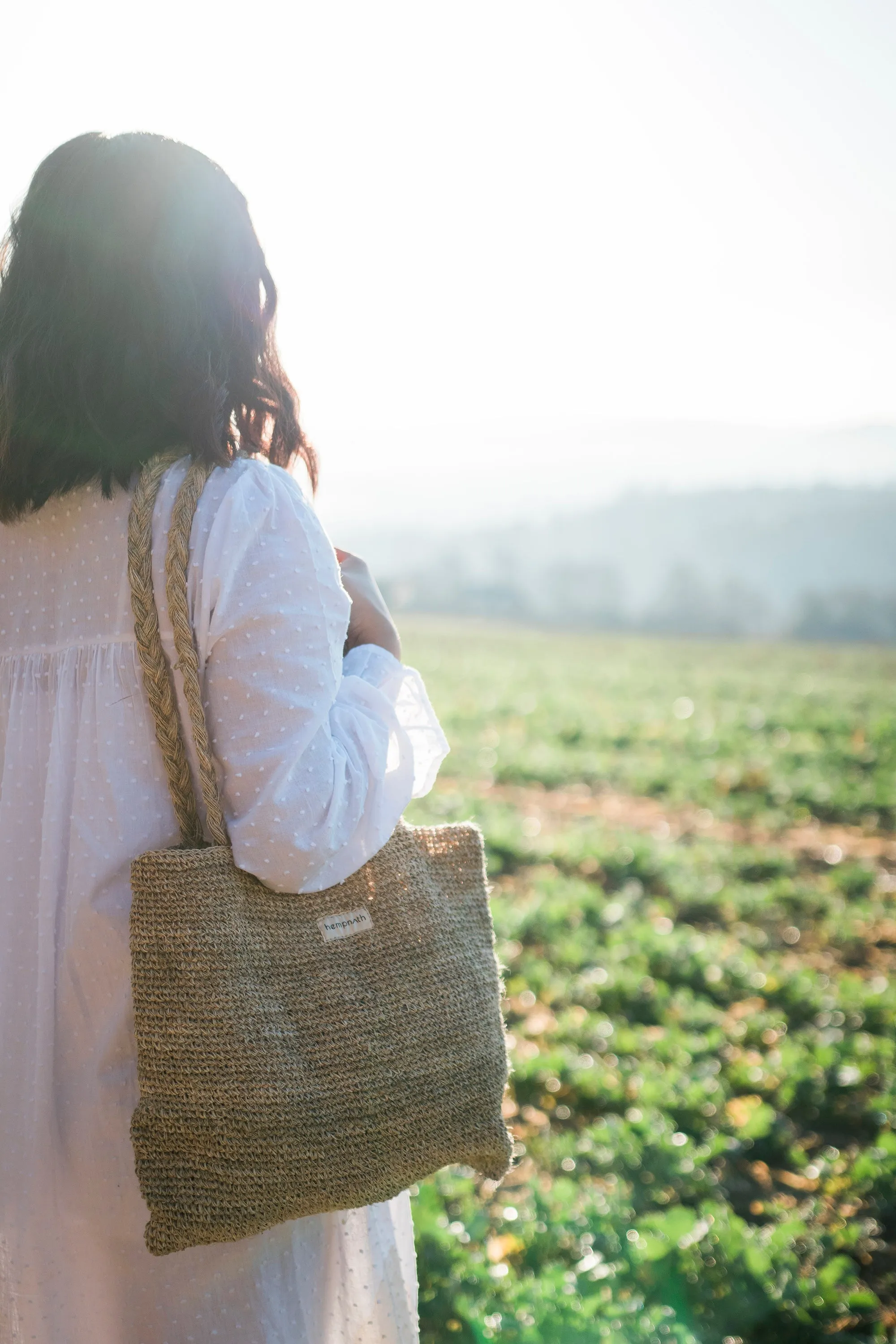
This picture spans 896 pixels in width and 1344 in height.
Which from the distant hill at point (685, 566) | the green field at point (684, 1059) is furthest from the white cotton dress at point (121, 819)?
the distant hill at point (685, 566)

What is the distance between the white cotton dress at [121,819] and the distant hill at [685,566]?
43.9 meters

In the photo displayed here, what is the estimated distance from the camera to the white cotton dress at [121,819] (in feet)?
4.32

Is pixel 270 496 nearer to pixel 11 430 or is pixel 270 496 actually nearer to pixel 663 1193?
pixel 11 430

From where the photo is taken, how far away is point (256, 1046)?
4.22 ft

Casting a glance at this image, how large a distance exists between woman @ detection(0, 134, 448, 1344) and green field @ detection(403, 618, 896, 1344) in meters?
1.41

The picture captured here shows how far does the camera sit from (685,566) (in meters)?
60.3

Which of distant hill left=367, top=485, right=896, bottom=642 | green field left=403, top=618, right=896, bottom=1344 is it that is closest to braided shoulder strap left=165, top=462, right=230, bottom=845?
green field left=403, top=618, right=896, bottom=1344

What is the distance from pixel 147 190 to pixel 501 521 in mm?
66346

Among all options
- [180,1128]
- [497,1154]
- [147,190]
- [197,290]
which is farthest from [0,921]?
[147,190]

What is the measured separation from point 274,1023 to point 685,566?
6095cm

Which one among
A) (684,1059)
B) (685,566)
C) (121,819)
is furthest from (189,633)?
(685,566)

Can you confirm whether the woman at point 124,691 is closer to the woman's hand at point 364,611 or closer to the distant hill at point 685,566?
the woman's hand at point 364,611

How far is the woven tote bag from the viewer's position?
4.17 feet

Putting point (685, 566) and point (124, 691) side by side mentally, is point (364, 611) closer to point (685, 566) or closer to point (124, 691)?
point (124, 691)
